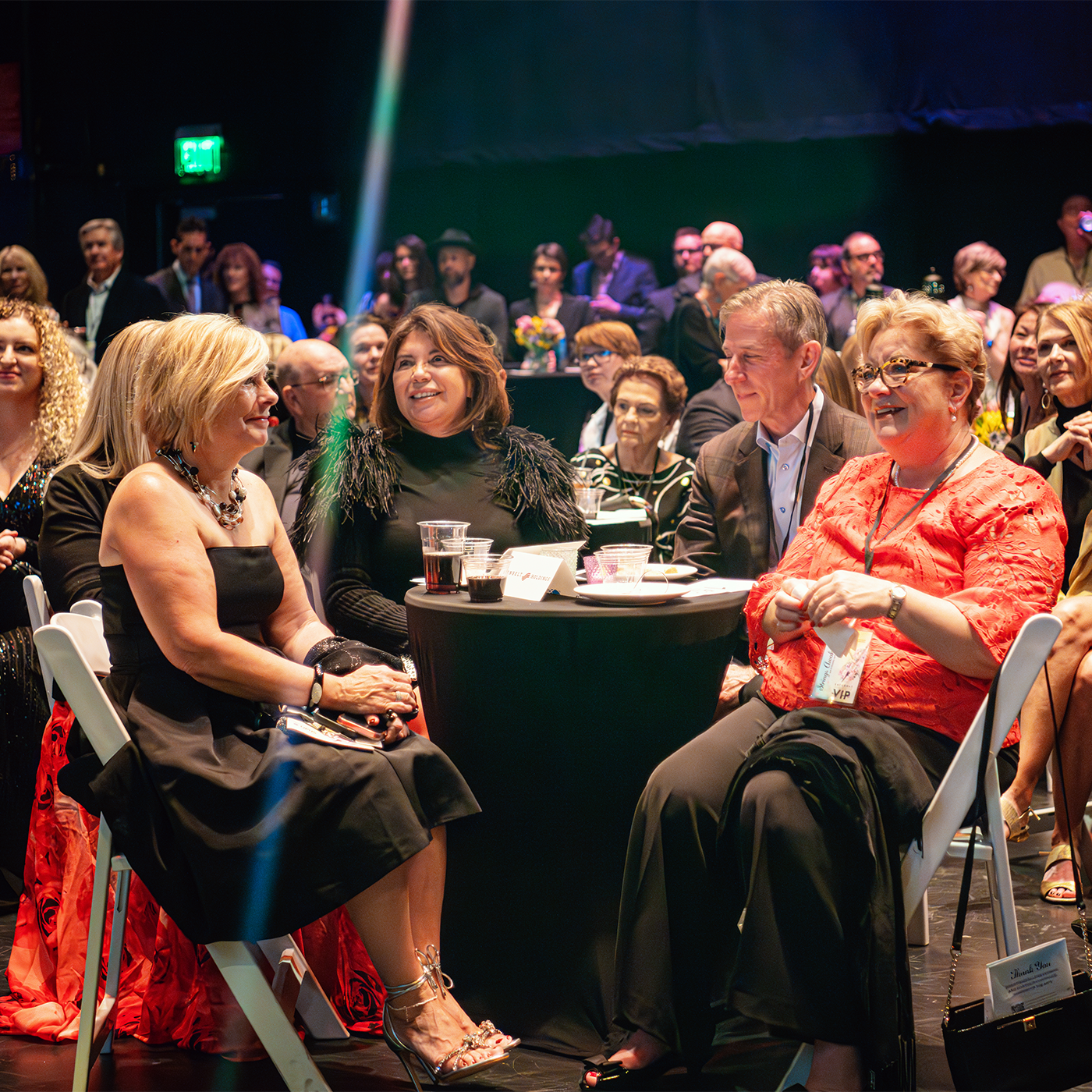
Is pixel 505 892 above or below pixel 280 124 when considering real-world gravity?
below

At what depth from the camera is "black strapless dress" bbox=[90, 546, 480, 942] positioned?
2084 millimetres

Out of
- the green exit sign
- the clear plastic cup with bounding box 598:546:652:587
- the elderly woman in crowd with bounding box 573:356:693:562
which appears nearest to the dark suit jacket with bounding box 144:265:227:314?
the green exit sign

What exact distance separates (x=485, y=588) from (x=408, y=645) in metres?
0.65

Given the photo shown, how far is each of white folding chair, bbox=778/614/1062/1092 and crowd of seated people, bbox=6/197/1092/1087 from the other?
0.20 feet

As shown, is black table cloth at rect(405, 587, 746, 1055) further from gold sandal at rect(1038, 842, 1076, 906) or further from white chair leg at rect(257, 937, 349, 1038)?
gold sandal at rect(1038, 842, 1076, 906)

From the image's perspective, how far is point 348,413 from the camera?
16.7 feet

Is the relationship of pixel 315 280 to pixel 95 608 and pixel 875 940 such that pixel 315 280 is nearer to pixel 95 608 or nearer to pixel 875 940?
pixel 95 608

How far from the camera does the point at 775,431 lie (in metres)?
3.21

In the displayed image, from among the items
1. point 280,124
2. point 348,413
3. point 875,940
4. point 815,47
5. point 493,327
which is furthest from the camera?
point 280,124

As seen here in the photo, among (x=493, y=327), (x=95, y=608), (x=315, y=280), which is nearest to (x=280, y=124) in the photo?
(x=315, y=280)

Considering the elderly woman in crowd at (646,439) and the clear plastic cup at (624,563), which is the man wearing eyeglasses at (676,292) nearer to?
the elderly woman in crowd at (646,439)

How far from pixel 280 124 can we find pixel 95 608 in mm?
8357

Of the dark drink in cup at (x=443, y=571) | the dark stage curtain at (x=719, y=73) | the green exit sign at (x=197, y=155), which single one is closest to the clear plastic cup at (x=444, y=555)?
the dark drink in cup at (x=443, y=571)

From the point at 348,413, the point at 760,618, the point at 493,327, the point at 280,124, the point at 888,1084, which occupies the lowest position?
the point at 888,1084
